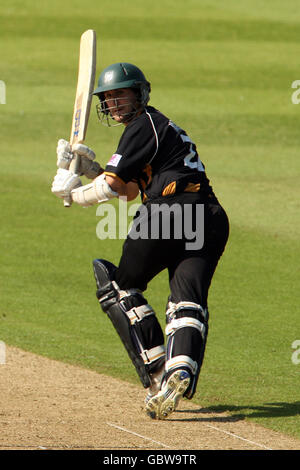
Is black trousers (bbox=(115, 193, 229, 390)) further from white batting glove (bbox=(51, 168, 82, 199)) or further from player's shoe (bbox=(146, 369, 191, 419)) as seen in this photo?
white batting glove (bbox=(51, 168, 82, 199))

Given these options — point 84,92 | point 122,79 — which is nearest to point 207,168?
point 84,92

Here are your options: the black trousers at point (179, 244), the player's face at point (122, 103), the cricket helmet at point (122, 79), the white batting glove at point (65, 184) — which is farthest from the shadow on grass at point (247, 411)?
the cricket helmet at point (122, 79)

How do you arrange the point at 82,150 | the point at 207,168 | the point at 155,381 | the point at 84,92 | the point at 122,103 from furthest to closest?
1. the point at 207,168
2. the point at 84,92
3. the point at 82,150
4. the point at 122,103
5. the point at 155,381

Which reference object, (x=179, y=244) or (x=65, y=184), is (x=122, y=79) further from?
(x=179, y=244)

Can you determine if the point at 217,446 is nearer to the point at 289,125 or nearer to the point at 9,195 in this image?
the point at 9,195

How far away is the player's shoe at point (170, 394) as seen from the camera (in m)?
5.58

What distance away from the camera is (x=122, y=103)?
6164 mm

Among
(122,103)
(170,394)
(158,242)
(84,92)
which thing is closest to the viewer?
(170,394)

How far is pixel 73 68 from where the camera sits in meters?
22.2

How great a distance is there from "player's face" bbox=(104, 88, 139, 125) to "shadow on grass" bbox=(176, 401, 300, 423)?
6.33 feet

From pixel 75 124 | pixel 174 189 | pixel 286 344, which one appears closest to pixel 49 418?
pixel 174 189

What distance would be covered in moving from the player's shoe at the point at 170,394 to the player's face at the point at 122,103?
1704mm

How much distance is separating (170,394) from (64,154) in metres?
1.74

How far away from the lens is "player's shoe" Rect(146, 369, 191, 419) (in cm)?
558
